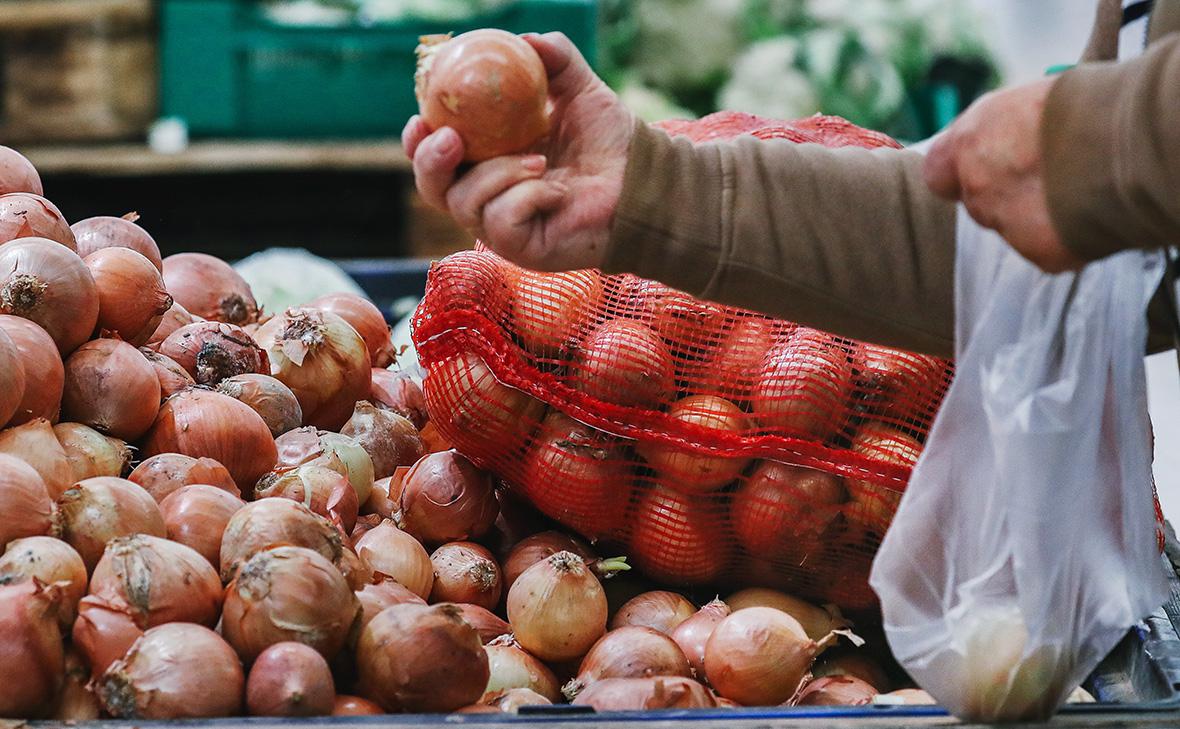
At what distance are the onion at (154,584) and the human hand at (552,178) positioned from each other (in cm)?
45

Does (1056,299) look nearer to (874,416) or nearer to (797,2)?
(874,416)

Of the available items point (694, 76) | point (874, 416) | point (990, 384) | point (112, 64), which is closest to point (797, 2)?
point (694, 76)

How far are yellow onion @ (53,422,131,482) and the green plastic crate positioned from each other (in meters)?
3.23

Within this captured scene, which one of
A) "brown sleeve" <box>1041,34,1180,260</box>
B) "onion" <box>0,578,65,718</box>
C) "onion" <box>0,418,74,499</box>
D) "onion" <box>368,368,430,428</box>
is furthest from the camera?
"onion" <box>368,368,430,428</box>

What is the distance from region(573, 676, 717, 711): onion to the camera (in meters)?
1.26

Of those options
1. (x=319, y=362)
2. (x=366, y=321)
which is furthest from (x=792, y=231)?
(x=366, y=321)

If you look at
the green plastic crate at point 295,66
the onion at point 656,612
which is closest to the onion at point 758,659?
the onion at point 656,612

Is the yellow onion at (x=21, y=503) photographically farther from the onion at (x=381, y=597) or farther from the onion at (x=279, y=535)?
the onion at (x=381, y=597)

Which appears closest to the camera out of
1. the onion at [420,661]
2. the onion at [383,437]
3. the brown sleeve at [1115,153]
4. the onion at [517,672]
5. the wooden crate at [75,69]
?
the brown sleeve at [1115,153]

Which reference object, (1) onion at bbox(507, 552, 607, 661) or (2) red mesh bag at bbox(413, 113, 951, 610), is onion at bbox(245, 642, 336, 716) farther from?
(2) red mesh bag at bbox(413, 113, 951, 610)

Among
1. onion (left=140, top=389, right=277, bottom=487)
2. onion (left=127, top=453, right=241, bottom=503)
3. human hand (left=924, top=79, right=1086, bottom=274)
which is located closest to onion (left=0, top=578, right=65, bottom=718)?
onion (left=127, top=453, right=241, bottom=503)

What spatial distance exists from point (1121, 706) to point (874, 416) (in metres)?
0.51

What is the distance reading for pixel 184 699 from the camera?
110 cm

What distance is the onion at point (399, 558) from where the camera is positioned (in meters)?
1.49
